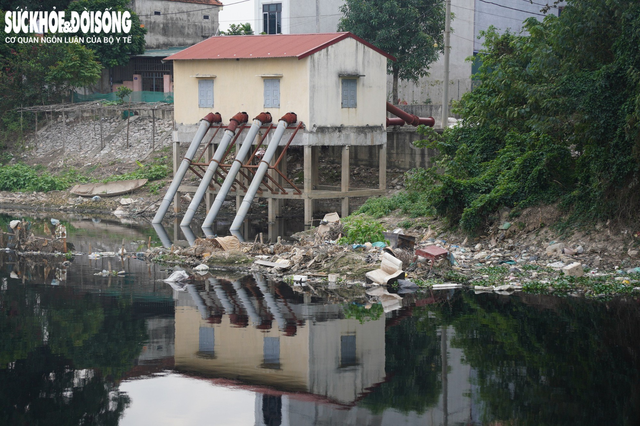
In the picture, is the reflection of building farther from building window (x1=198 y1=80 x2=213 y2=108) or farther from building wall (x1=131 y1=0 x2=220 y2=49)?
building wall (x1=131 y1=0 x2=220 y2=49)

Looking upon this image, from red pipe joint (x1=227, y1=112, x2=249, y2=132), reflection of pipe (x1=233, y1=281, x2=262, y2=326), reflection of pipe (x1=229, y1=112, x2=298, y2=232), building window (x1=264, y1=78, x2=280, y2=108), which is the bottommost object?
reflection of pipe (x1=233, y1=281, x2=262, y2=326)

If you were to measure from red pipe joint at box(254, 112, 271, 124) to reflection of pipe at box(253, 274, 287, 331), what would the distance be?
31.3 ft

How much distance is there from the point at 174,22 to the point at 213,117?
24481 mm

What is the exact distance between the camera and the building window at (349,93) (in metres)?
28.1

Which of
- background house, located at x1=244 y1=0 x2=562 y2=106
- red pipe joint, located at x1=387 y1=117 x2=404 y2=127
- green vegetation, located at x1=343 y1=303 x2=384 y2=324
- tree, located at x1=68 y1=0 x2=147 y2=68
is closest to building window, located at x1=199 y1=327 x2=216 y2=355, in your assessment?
green vegetation, located at x1=343 y1=303 x2=384 y2=324

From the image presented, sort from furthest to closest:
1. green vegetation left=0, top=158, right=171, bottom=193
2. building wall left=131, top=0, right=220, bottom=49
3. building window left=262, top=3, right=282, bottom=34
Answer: building wall left=131, top=0, right=220, bottom=49, building window left=262, top=3, right=282, bottom=34, green vegetation left=0, top=158, right=171, bottom=193

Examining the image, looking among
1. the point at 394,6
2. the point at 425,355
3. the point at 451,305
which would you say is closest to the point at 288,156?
the point at 394,6

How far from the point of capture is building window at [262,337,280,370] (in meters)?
11.7

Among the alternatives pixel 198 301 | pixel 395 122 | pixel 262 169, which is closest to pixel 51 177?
pixel 262 169

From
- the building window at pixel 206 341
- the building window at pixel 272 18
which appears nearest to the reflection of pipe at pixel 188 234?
the building window at pixel 206 341

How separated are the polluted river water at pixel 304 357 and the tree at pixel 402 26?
22521mm

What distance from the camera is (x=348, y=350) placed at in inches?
489

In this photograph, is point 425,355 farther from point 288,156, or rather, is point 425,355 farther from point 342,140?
point 288,156

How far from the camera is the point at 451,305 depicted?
606 inches
